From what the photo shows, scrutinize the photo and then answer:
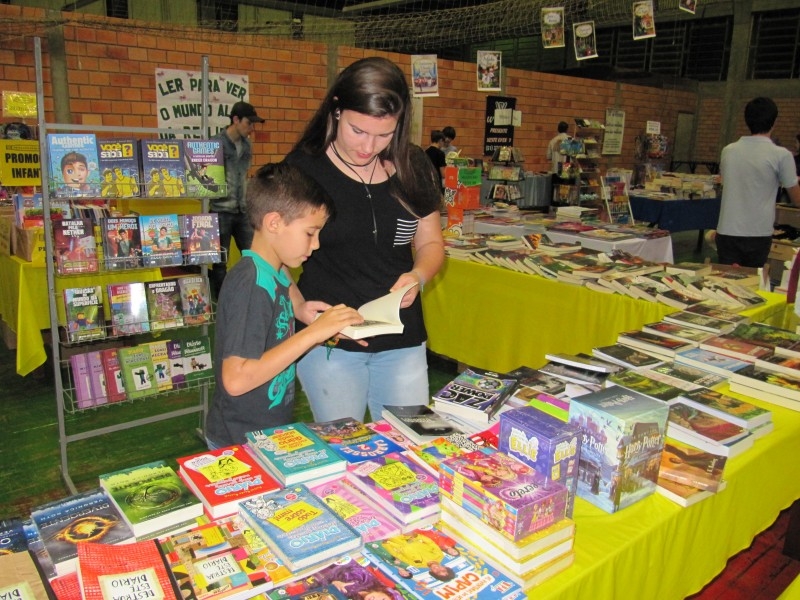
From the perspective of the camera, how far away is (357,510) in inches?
44.9

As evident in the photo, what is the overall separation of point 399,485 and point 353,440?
0.75 ft

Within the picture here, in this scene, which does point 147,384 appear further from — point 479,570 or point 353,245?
point 479,570

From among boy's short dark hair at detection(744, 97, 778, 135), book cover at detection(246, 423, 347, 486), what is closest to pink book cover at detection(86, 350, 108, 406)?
book cover at detection(246, 423, 347, 486)

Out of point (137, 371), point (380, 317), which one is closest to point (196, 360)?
point (137, 371)

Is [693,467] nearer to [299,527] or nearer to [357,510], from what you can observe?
[357,510]

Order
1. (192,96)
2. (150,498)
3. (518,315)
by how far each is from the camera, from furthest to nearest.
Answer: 1. (192,96)
2. (518,315)
3. (150,498)

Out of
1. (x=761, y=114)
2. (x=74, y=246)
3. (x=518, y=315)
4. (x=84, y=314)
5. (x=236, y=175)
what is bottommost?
(x=518, y=315)

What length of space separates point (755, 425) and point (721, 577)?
959 mm

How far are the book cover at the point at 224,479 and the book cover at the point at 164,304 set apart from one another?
1563 millimetres

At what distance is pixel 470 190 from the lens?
488 centimetres

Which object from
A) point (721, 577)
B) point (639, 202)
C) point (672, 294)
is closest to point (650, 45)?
point (639, 202)

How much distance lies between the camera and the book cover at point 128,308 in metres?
2.59

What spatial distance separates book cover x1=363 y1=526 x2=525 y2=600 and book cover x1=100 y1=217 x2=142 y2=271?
6.36 ft

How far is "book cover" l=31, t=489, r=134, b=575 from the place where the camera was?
0.94 metres
